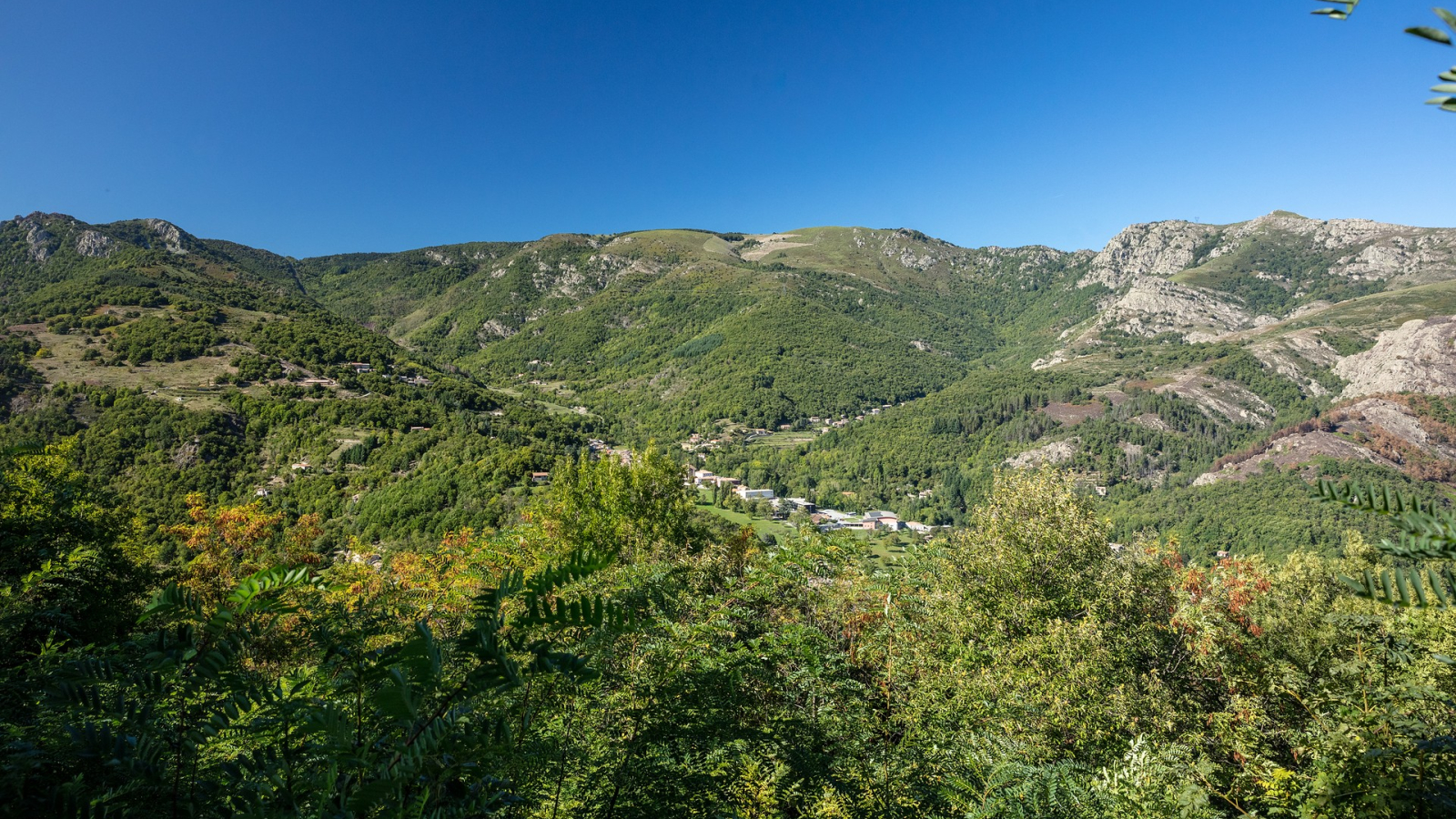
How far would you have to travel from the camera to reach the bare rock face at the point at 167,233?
143 metres

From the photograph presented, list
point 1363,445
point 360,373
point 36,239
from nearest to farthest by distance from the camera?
point 360,373
point 1363,445
point 36,239

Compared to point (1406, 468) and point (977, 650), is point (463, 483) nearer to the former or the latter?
point (977, 650)

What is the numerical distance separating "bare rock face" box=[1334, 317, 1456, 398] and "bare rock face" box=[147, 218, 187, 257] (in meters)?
275

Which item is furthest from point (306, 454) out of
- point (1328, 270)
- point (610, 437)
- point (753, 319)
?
point (1328, 270)

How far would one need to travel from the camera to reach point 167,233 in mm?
145000

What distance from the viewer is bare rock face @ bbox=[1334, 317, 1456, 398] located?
100000 millimetres

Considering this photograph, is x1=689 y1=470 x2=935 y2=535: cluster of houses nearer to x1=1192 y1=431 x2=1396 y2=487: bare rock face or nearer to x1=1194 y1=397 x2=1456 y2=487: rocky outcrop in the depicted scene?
x1=1192 y1=431 x2=1396 y2=487: bare rock face

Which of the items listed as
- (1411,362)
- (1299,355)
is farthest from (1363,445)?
(1299,355)

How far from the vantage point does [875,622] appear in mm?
10773

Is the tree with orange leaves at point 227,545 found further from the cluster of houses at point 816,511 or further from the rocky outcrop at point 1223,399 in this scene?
the rocky outcrop at point 1223,399

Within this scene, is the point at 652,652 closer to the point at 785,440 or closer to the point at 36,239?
the point at 785,440

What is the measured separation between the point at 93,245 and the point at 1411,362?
868 ft

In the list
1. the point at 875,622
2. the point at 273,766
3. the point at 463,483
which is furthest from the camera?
the point at 463,483

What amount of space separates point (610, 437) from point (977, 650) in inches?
4035
